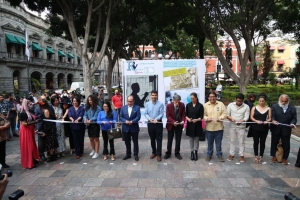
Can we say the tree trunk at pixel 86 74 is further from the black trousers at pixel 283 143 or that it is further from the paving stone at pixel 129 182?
the black trousers at pixel 283 143

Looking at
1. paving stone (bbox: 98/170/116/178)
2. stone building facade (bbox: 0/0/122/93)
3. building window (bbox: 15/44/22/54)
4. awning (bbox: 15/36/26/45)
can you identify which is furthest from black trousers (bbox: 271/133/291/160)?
building window (bbox: 15/44/22/54)

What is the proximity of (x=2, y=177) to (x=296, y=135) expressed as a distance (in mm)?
8896

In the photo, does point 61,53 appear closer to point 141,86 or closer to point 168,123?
point 141,86

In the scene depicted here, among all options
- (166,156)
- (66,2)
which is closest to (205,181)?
(166,156)

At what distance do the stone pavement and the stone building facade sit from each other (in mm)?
23479

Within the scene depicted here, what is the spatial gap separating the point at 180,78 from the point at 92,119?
323 cm

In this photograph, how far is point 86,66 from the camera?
1067 centimetres

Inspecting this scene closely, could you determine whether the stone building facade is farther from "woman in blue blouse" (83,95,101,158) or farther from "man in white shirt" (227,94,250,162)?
"man in white shirt" (227,94,250,162)

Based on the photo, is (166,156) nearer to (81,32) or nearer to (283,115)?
(283,115)

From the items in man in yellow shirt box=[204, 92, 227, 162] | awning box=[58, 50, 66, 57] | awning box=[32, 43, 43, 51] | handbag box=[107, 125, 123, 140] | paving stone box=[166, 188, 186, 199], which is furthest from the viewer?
awning box=[58, 50, 66, 57]

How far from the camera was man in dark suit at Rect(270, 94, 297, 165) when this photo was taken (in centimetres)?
558

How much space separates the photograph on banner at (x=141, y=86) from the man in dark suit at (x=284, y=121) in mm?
3701

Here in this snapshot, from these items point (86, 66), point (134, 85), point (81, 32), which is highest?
point (81, 32)

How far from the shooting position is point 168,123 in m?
6.16
